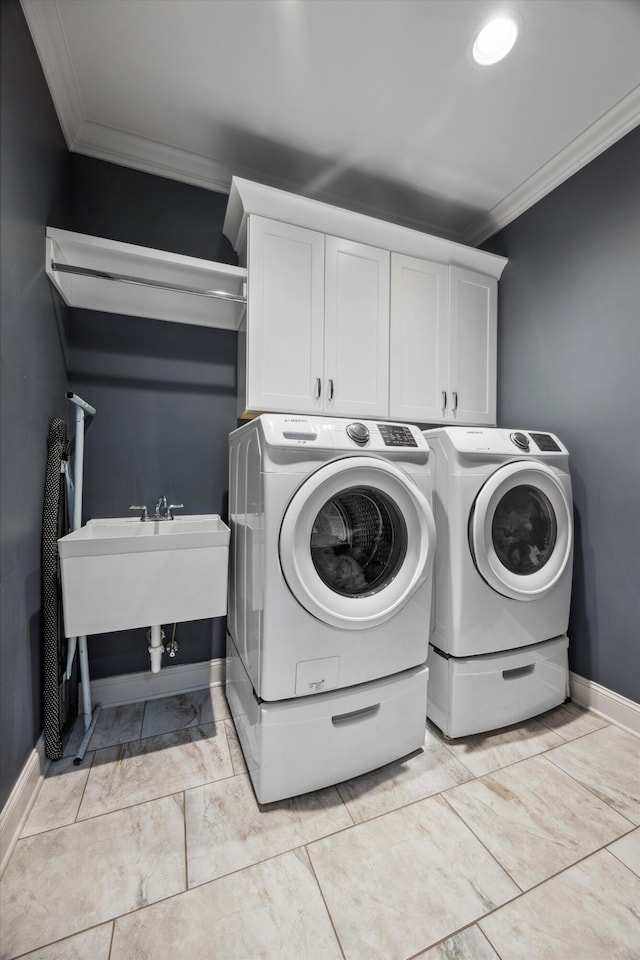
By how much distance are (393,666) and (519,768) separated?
66 centimetres

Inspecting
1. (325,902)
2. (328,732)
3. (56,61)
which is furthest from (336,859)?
(56,61)

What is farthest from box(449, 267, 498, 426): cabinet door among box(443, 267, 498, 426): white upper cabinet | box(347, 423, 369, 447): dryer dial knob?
box(347, 423, 369, 447): dryer dial knob

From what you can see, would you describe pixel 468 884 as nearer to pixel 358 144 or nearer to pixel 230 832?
pixel 230 832

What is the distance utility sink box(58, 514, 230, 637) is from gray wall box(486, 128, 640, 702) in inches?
69.2

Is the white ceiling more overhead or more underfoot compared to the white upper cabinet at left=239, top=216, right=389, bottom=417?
more overhead

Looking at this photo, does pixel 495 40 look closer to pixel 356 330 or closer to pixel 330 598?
pixel 356 330

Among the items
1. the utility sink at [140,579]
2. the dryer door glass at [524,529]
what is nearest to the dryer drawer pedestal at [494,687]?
the dryer door glass at [524,529]

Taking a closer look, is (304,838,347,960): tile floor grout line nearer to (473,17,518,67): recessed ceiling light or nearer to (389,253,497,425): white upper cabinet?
(389,253,497,425): white upper cabinet

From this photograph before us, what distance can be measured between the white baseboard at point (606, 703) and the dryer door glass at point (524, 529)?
681 millimetres

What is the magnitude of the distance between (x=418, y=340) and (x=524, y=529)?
3.72 feet

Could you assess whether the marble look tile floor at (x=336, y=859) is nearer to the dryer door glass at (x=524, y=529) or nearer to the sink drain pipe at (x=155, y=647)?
the sink drain pipe at (x=155, y=647)

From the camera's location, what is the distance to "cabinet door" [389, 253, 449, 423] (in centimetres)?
212

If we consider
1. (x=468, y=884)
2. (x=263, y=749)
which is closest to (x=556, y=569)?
(x=468, y=884)

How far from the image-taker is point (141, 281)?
1.61 meters
